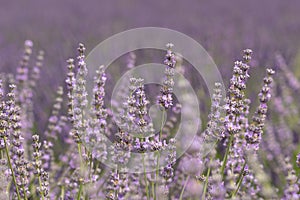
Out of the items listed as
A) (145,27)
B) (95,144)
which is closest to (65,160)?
(95,144)

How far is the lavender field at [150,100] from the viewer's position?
224 centimetres

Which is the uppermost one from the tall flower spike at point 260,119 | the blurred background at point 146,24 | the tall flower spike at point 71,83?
the blurred background at point 146,24

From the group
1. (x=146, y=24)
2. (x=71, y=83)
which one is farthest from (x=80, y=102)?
(x=146, y=24)

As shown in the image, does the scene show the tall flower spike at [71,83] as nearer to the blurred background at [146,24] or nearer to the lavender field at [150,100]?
the lavender field at [150,100]

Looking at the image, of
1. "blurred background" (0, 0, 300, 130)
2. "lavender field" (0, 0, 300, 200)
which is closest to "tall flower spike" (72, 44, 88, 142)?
"lavender field" (0, 0, 300, 200)

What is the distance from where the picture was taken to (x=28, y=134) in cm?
407

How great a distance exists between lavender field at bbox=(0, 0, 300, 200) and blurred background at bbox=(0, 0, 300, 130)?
0.04 metres

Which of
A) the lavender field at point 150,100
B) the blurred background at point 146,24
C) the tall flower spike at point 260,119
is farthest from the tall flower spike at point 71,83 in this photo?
the blurred background at point 146,24

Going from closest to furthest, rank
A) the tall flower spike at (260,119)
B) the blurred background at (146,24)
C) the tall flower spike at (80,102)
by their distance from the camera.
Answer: the tall flower spike at (260,119) < the tall flower spike at (80,102) < the blurred background at (146,24)

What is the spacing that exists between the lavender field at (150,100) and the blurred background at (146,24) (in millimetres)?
36

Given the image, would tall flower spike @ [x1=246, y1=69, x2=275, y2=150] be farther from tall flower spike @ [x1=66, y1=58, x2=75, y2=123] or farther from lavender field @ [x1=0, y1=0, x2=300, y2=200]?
tall flower spike @ [x1=66, y1=58, x2=75, y2=123]

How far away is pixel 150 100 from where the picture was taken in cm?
489

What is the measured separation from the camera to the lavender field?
2244 millimetres

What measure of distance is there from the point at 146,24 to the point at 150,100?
509cm
